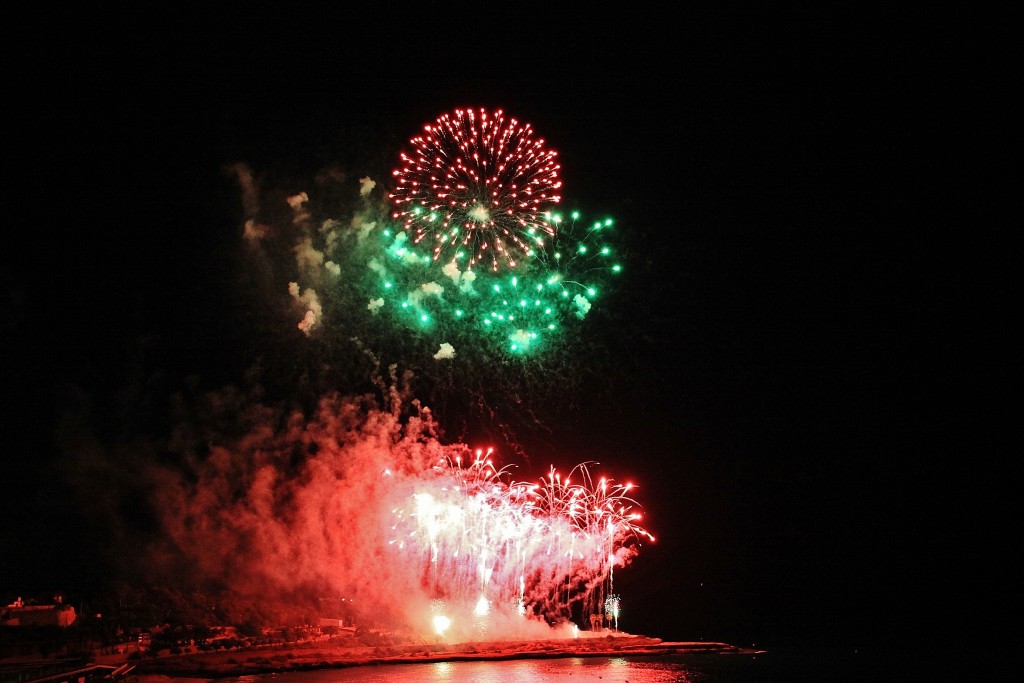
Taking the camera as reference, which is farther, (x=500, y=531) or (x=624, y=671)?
(x=500, y=531)

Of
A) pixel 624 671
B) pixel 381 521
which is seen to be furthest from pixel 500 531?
pixel 624 671

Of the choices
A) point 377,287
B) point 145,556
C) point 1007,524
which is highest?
point 377,287

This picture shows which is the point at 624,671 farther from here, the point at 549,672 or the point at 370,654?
the point at 370,654

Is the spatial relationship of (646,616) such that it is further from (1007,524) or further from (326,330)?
(326,330)

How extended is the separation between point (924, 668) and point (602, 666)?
46.4 feet

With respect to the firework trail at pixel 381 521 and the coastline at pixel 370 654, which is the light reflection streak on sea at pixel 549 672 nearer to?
the coastline at pixel 370 654

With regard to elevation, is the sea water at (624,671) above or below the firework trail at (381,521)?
below

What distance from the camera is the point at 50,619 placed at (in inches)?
1228

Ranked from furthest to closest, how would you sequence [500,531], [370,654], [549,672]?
[500,531] < [370,654] < [549,672]

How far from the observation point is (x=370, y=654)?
92.6 ft

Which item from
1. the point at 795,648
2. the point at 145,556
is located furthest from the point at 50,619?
the point at 795,648

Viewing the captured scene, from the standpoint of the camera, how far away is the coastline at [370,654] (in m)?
23.8

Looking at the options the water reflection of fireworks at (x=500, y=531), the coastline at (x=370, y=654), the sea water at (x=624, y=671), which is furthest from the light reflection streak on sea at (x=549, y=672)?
the water reflection of fireworks at (x=500, y=531)

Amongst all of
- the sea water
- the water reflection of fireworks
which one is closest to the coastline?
the sea water
